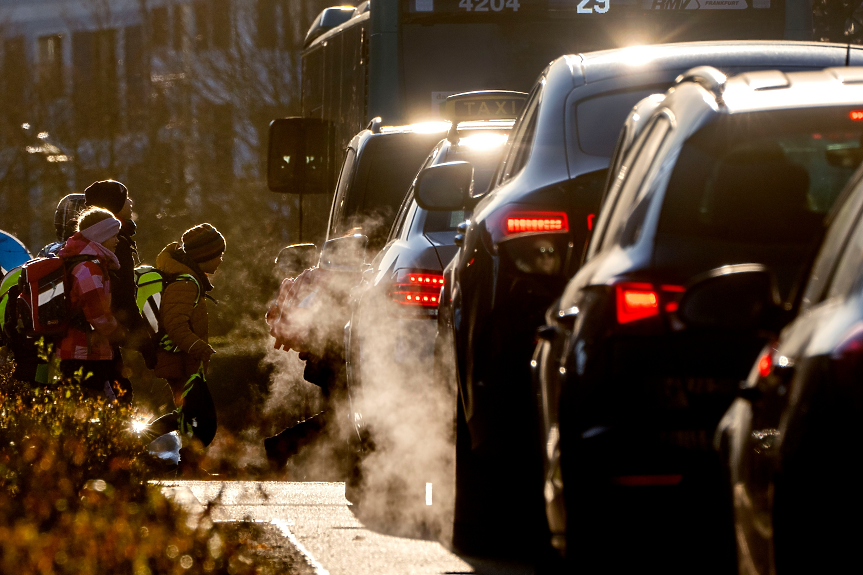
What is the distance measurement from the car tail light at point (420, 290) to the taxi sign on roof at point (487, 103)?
361 cm

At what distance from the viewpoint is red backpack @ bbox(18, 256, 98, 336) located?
985cm

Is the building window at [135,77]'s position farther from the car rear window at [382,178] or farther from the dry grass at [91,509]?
the dry grass at [91,509]

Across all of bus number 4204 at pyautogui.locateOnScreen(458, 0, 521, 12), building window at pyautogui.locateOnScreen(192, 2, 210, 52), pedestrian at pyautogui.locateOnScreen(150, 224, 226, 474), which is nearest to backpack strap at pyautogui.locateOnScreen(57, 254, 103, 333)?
pedestrian at pyautogui.locateOnScreen(150, 224, 226, 474)

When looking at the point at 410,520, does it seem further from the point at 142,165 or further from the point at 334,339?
the point at 142,165

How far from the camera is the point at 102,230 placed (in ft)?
32.6

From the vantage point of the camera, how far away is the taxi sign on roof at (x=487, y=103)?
1193 centimetres

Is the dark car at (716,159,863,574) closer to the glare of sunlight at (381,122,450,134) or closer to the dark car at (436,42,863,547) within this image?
the dark car at (436,42,863,547)

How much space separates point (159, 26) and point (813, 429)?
44171mm

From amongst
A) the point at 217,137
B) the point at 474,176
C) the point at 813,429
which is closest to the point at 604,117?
the point at 474,176

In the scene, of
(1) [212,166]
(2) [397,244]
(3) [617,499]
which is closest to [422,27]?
(2) [397,244]

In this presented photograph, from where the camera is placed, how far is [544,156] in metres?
6.13

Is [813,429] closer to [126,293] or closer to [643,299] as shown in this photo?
[643,299]

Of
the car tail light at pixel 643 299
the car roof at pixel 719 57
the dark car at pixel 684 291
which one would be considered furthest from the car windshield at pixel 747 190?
the car roof at pixel 719 57

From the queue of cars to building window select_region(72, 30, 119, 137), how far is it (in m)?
38.6
